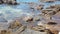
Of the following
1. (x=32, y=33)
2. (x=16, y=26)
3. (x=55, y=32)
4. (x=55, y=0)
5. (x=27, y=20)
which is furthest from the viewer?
(x=55, y=0)

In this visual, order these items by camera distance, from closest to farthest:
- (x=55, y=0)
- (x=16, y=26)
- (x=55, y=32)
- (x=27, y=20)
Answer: (x=55, y=32), (x=16, y=26), (x=27, y=20), (x=55, y=0)

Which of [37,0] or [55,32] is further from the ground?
[55,32]

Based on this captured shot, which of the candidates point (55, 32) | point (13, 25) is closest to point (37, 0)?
point (13, 25)

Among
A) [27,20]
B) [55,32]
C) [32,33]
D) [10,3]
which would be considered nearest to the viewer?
[32,33]

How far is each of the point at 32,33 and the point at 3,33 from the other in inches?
65.9

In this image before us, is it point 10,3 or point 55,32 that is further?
point 10,3

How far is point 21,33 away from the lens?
319 inches

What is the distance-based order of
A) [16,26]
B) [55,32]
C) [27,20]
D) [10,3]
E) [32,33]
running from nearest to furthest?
[32,33], [55,32], [16,26], [27,20], [10,3]

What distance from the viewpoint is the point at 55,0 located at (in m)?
26.6

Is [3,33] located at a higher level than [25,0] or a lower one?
higher

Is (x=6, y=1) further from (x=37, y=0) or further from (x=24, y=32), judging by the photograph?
(x=24, y=32)

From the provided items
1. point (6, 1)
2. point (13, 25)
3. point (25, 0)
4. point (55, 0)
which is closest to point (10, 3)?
point (6, 1)

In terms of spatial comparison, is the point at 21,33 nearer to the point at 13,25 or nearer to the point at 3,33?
the point at 3,33

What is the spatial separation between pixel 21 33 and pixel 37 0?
777 inches
